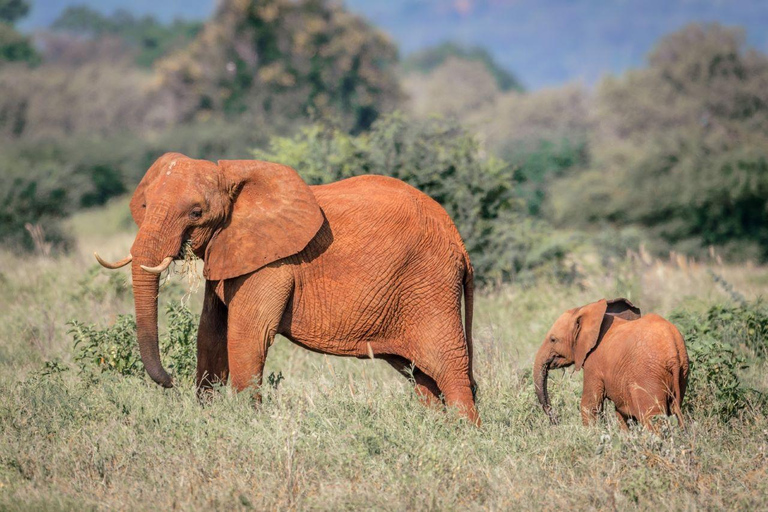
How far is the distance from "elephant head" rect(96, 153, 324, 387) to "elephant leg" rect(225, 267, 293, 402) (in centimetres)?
12

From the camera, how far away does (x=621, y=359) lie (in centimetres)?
612

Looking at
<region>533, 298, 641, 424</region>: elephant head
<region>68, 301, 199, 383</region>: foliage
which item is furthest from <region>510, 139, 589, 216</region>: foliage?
<region>68, 301, 199, 383</region>: foliage

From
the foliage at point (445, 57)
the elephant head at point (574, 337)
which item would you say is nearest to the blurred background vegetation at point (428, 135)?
the elephant head at point (574, 337)

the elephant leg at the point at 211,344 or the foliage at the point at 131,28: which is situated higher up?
the elephant leg at the point at 211,344

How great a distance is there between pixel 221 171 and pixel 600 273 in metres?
7.94

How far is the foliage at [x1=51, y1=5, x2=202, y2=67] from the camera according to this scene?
81.7m

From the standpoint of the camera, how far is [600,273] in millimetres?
12734

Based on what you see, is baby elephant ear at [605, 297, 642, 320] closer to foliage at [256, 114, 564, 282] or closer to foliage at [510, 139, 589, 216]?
foliage at [256, 114, 564, 282]

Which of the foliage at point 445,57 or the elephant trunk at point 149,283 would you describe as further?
the foliage at point 445,57

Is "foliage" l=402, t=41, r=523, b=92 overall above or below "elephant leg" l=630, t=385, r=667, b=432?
below

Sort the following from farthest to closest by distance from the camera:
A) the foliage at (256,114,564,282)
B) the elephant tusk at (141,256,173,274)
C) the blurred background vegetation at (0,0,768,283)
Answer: the blurred background vegetation at (0,0,768,283) < the foliage at (256,114,564,282) < the elephant tusk at (141,256,173,274)

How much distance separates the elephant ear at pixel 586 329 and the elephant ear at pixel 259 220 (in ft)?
6.67

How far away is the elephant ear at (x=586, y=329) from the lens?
20.8ft

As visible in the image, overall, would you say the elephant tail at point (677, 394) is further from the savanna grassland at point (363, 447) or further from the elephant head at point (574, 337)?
the elephant head at point (574, 337)
